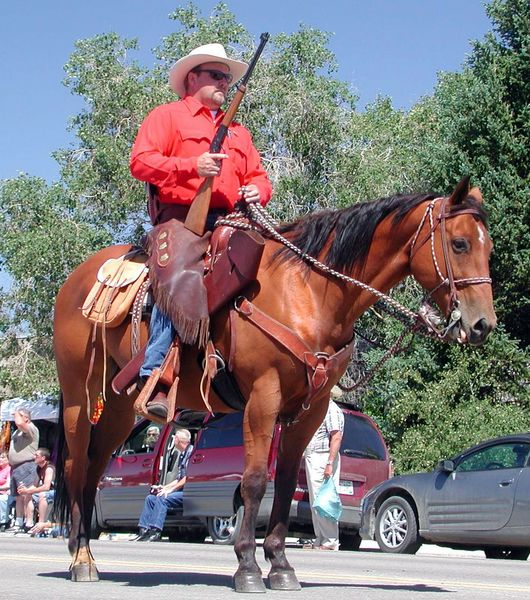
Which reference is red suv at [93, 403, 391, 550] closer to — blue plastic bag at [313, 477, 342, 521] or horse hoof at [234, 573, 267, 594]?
blue plastic bag at [313, 477, 342, 521]

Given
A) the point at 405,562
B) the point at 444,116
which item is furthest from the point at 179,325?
the point at 444,116

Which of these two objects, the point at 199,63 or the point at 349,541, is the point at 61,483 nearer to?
the point at 199,63

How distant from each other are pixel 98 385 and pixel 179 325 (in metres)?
1.47

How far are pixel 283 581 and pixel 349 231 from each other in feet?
7.90

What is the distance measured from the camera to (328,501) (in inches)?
622

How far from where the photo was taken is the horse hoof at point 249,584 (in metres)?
7.21

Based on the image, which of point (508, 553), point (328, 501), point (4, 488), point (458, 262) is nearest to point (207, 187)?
point (458, 262)

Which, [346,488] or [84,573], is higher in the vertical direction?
[346,488]

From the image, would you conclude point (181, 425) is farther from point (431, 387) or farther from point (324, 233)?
point (431, 387)

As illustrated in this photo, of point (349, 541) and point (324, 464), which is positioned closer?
point (324, 464)

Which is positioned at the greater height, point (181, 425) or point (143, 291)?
point (143, 291)

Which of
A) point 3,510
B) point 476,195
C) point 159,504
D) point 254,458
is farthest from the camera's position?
point 3,510

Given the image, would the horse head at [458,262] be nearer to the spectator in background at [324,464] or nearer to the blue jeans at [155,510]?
the spectator in background at [324,464]

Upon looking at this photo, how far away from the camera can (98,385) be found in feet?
29.3
